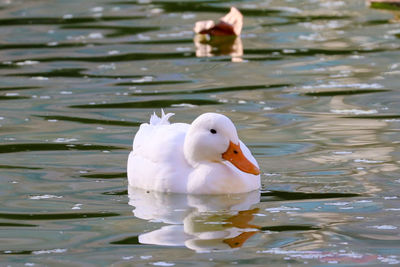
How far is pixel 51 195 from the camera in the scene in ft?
26.9

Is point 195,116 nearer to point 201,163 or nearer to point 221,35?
point 201,163

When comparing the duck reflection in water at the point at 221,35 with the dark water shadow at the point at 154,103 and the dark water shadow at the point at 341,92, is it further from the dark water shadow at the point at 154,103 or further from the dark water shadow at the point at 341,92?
the dark water shadow at the point at 154,103

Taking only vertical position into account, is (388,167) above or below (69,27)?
below

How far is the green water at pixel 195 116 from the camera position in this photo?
6.93 metres

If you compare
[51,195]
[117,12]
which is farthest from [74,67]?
[51,195]

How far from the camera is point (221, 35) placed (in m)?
15.5

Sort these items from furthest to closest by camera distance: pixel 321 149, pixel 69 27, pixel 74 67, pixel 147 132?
pixel 69 27
pixel 74 67
pixel 321 149
pixel 147 132

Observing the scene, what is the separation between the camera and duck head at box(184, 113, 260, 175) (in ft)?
26.5

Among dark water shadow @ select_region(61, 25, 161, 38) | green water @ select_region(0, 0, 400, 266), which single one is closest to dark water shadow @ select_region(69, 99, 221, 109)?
green water @ select_region(0, 0, 400, 266)

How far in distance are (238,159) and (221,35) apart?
757 cm

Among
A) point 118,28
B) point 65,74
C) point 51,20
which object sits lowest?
point 65,74

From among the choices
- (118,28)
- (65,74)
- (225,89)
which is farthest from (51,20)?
(225,89)

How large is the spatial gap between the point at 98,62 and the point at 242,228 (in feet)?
22.6

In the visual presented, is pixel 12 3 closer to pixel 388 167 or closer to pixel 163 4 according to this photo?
pixel 163 4
